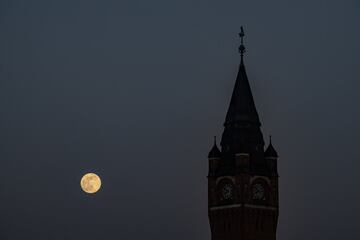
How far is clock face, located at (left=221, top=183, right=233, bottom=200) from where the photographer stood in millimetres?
103438

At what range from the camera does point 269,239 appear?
10306cm

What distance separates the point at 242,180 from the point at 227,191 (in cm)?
263

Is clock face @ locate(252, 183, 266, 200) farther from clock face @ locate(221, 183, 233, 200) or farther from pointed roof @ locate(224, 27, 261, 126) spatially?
pointed roof @ locate(224, 27, 261, 126)

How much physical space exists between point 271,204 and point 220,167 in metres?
6.81

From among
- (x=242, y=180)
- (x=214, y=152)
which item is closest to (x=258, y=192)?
→ (x=242, y=180)

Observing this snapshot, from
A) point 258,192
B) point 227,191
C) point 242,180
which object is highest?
point 242,180

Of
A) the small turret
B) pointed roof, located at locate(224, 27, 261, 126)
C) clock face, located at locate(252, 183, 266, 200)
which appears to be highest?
pointed roof, located at locate(224, 27, 261, 126)

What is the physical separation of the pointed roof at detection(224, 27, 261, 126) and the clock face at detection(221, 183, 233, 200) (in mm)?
6942

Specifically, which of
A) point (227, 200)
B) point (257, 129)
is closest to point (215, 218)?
point (227, 200)

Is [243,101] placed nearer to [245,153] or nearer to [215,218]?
[245,153]

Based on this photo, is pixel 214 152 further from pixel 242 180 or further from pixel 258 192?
pixel 258 192

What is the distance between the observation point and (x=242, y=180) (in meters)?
102

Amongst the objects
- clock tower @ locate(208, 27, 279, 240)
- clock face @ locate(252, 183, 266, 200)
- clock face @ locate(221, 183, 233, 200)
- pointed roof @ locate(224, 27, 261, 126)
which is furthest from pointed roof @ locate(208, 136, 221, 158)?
clock face @ locate(252, 183, 266, 200)

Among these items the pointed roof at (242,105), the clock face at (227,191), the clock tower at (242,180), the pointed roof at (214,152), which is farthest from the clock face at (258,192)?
the pointed roof at (242,105)
